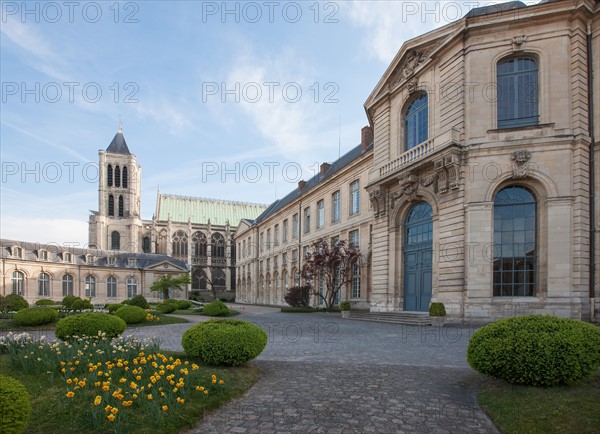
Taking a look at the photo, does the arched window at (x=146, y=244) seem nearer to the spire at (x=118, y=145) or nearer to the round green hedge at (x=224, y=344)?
the spire at (x=118, y=145)

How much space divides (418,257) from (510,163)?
6.53 meters

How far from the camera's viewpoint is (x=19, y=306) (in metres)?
23.7

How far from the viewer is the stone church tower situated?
7419 cm

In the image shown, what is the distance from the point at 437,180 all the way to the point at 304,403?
15.7 m

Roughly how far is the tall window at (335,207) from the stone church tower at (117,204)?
49.9m

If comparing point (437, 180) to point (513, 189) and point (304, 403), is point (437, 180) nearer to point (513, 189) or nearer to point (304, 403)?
point (513, 189)

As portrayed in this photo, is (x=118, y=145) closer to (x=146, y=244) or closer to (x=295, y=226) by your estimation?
(x=146, y=244)

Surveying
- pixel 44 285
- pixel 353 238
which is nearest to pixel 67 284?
pixel 44 285

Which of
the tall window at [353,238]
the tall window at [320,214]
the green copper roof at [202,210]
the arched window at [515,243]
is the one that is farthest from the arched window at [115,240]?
the arched window at [515,243]

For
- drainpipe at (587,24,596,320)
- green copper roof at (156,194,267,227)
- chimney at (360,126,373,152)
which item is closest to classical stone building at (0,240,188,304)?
green copper roof at (156,194,267,227)

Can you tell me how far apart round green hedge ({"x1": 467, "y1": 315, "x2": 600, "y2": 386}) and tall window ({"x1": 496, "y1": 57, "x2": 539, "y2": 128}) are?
528 inches

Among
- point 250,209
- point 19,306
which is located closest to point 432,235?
point 19,306

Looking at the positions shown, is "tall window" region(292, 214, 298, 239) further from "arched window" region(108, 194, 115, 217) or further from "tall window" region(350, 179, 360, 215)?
"arched window" region(108, 194, 115, 217)

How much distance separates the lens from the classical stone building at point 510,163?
17.0 metres
